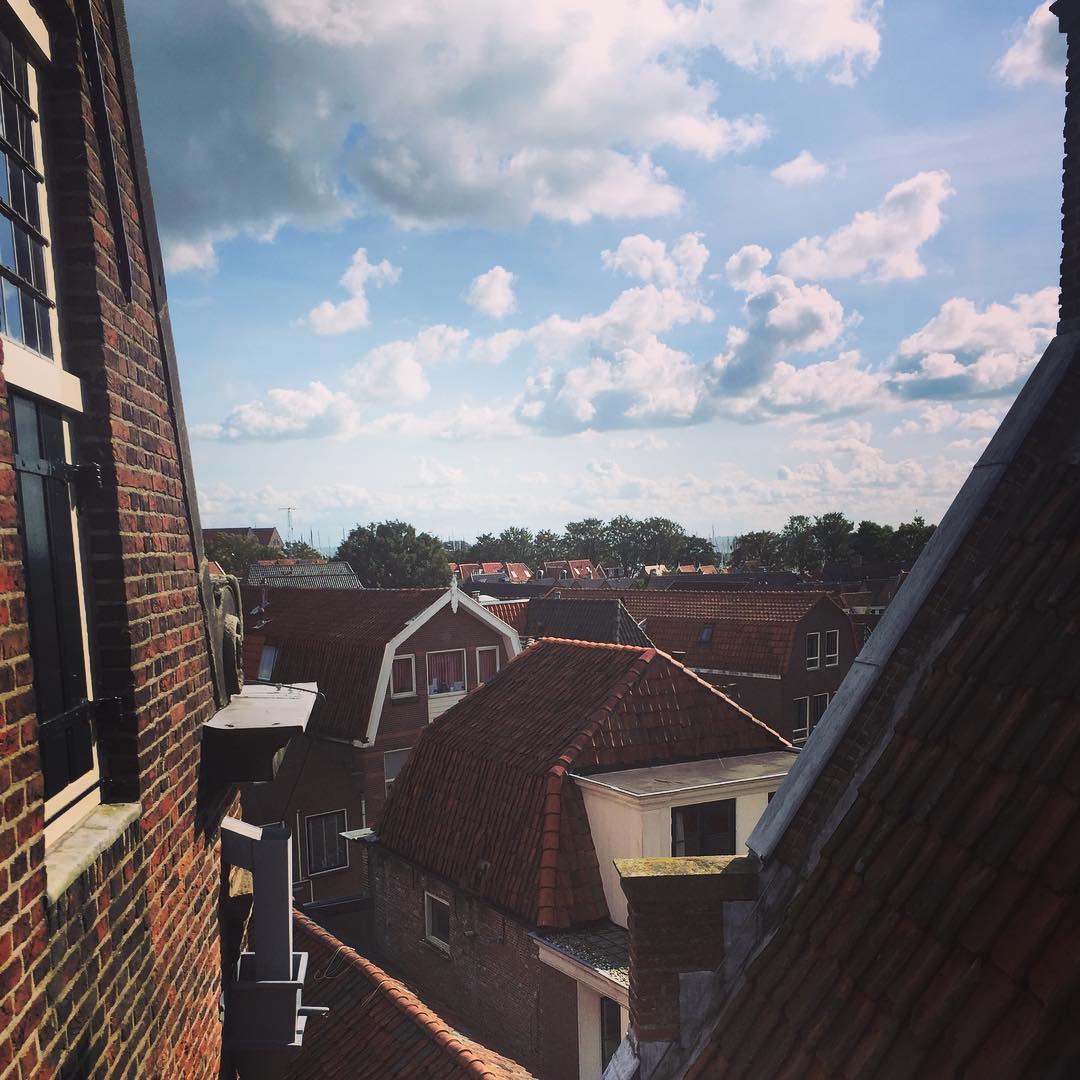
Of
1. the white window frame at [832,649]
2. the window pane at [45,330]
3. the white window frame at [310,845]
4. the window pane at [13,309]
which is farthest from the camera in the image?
the white window frame at [832,649]

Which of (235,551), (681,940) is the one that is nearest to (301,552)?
(235,551)

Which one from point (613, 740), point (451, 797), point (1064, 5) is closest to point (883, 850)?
point (1064, 5)

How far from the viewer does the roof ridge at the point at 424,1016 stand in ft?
27.4

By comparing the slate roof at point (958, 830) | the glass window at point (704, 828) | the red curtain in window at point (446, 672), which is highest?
the slate roof at point (958, 830)

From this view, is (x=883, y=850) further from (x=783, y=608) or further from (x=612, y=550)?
(x=612, y=550)

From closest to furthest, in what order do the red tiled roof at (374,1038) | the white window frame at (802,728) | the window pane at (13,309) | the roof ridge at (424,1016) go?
the window pane at (13,309), the roof ridge at (424,1016), the red tiled roof at (374,1038), the white window frame at (802,728)

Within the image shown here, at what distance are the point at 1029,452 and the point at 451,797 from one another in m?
12.7

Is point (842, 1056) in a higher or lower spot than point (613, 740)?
higher

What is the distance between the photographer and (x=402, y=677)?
24266 mm

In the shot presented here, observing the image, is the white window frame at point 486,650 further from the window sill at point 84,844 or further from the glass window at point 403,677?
the window sill at point 84,844

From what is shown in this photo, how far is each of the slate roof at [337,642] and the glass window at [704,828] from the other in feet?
38.7

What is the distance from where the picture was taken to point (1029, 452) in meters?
4.91

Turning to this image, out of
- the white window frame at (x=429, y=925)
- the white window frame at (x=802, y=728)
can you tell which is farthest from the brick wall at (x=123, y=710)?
the white window frame at (x=802, y=728)

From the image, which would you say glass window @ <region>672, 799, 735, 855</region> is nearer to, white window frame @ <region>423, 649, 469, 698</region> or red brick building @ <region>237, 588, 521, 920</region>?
red brick building @ <region>237, 588, 521, 920</region>
